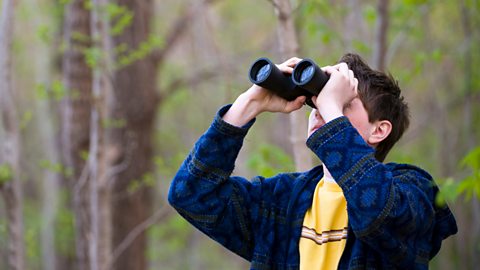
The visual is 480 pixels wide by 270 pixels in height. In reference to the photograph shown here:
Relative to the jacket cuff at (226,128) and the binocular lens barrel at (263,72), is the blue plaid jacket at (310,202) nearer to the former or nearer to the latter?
the jacket cuff at (226,128)

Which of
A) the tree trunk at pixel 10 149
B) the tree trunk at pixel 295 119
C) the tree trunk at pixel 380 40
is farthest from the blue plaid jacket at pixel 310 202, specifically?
the tree trunk at pixel 380 40

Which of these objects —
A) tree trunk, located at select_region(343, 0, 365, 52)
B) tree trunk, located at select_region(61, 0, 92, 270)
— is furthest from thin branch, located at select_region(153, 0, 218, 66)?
tree trunk, located at select_region(343, 0, 365, 52)

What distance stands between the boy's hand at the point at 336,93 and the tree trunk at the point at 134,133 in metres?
4.15

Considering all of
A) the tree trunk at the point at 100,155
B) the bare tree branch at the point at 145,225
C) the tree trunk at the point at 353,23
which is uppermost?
the tree trunk at the point at 353,23

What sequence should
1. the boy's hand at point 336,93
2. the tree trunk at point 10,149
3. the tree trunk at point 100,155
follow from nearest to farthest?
1. the boy's hand at point 336,93
2. the tree trunk at point 10,149
3. the tree trunk at point 100,155

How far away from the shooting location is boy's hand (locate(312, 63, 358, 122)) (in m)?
1.81

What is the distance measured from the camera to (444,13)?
9406mm

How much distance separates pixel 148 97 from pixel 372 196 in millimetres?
4792

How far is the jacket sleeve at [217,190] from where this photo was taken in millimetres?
1909

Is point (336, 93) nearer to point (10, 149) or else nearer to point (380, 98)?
point (380, 98)

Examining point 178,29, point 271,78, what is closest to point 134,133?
point 178,29

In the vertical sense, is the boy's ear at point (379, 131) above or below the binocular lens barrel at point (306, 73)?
below

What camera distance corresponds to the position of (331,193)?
193cm

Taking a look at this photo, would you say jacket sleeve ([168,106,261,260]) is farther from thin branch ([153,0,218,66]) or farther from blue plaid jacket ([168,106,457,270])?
thin branch ([153,0,218,66])
